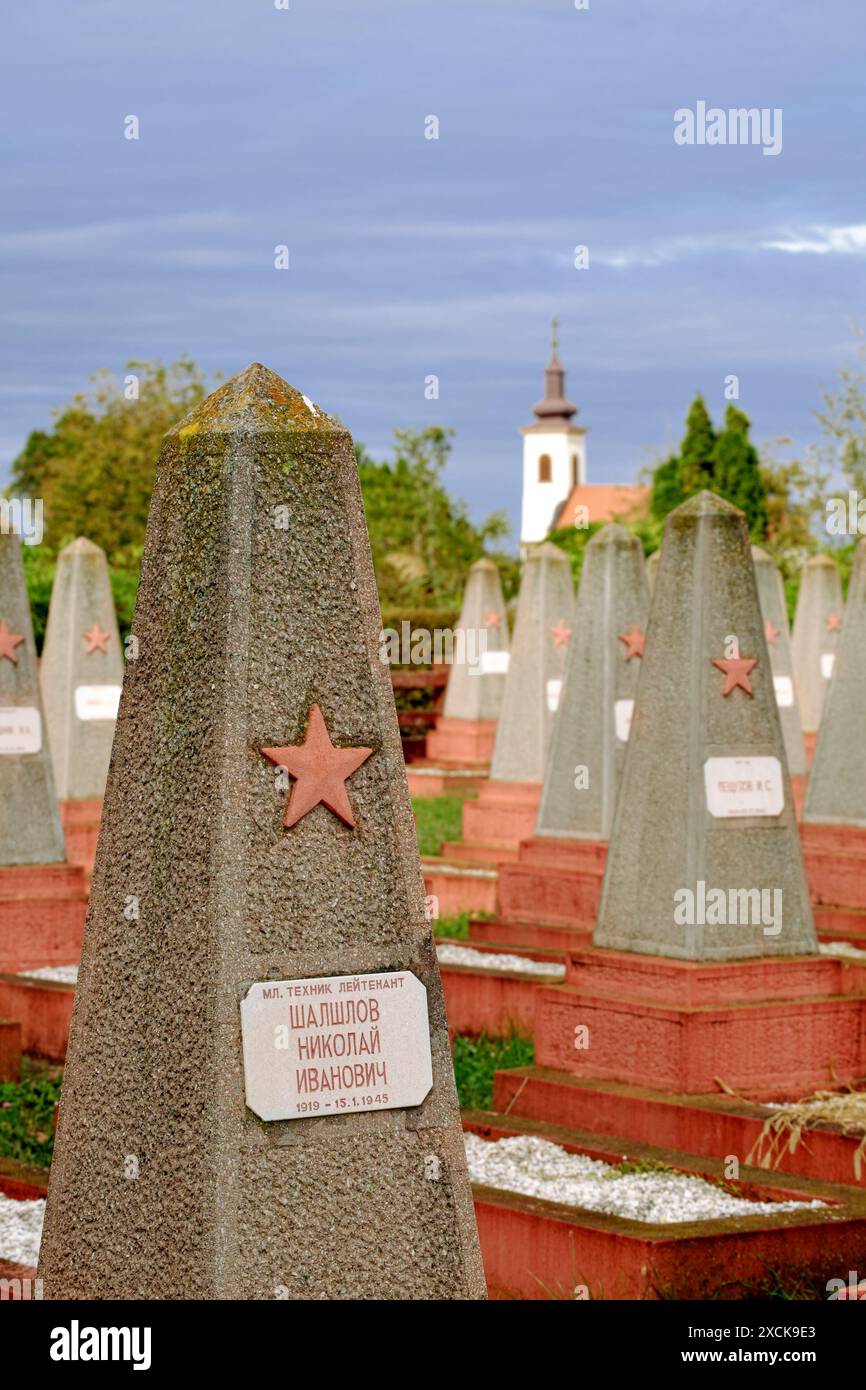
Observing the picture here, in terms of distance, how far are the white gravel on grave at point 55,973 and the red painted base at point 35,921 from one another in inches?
1.7

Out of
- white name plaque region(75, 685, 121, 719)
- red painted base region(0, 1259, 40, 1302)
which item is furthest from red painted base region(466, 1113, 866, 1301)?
white name plaque region(75, 685, 121, 719)

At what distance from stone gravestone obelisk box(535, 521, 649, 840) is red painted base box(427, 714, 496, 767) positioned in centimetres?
932

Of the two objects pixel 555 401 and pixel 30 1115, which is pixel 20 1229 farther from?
pixel 555 401

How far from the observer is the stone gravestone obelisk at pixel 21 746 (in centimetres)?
1149

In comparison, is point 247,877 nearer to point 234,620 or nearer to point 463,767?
point 234,620

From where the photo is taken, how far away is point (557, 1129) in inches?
289

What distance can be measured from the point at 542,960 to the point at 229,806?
7020mm

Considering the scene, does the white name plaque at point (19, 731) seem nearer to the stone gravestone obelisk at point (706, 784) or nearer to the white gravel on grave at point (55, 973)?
the white gravel on grave at point (55, 973)

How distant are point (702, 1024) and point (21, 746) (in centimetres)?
520

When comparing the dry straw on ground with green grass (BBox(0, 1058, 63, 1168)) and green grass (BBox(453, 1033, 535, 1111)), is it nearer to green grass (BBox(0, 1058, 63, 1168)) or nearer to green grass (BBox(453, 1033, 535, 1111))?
green grass (BBox(453, 1033, 535, 1111))

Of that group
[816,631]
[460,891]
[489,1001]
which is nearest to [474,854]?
[460,891]

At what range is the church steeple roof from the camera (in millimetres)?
117625

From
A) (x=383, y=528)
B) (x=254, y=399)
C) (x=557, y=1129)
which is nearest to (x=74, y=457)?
(x=383, y=528)

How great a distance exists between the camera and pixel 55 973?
35.4 feet
